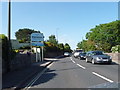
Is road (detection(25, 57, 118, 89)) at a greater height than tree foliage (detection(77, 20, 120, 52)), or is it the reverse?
tree foliage (detection(77, 20, 120, 52))

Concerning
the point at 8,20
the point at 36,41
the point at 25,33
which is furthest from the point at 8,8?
the point at 25,33

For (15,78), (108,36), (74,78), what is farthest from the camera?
(108,36)

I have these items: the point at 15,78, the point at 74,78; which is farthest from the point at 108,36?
the point at 15,78

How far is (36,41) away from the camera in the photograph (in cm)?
3488

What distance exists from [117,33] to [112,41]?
3043 mm

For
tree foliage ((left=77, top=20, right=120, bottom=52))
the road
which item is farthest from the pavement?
tree foliage ((left=77, top=20, right=120, bottom=52))

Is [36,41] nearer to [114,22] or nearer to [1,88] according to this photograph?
[1,88]

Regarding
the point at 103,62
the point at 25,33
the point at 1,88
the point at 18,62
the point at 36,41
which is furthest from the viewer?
the point at 25,33

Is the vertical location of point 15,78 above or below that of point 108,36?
below

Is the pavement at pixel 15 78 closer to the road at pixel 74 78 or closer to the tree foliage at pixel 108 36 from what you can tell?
the road at pixel 74 78

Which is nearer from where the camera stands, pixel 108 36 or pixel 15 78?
pixel 15 78

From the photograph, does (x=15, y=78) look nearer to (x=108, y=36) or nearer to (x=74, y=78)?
(x=74, y=78)

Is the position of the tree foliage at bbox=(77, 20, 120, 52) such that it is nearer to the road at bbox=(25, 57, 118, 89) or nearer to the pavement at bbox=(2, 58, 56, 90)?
→ the road at bbox=(25, 57, 118, 89)

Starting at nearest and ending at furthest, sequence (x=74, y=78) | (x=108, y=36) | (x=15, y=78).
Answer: (x=15, y=78) → (x=74, y=78) → (x=108, y=36)
